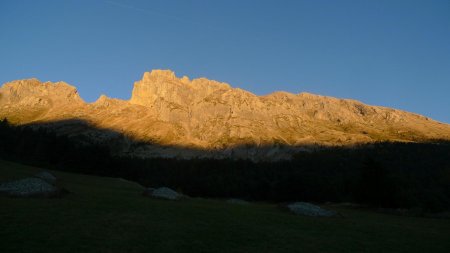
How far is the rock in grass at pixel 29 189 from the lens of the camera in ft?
105

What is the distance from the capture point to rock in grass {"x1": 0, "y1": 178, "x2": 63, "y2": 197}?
31.9 meters

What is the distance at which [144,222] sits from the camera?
84.9ft

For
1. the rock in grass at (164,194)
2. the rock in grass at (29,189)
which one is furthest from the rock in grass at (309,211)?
the rock in grass at (29,189)

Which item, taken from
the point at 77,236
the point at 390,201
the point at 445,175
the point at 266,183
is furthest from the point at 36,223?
the point at 445,175

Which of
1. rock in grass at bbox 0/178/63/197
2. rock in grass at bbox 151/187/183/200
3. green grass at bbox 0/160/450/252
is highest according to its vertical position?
rock in grass at bbox 0/178/63/197

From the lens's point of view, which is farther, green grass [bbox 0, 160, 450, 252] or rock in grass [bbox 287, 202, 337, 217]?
rock in grass [bbox 287, 202, 337, 217]

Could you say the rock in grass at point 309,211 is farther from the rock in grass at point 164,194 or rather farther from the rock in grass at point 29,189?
the rock in grass at point 29,189

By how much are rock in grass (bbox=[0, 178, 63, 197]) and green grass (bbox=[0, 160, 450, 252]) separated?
1422mm

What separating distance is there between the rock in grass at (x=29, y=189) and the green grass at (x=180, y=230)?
1.42m

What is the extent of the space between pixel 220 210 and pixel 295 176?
7501 centimetres

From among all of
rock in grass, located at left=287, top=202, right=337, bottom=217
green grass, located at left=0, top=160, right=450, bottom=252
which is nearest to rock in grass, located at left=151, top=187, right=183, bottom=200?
green grass, located at left=0, top=160, right=450, bottom=252

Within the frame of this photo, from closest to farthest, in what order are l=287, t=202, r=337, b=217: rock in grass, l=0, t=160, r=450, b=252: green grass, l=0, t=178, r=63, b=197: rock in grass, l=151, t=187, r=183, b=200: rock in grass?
l=0, t=160, r=450, b=252: green grass
l=0, t=178, r=63, b=197: rock in grass
l=287, t=202, r=337, b=217: rock in grass
l=151, t=187, r=183, b=200: rock in grass

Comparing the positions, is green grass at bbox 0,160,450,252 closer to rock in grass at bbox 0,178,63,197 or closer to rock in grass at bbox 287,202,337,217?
rock in grass at bbox 0,178,63,197

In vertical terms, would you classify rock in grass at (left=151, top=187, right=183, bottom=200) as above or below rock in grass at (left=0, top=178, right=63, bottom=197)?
below
